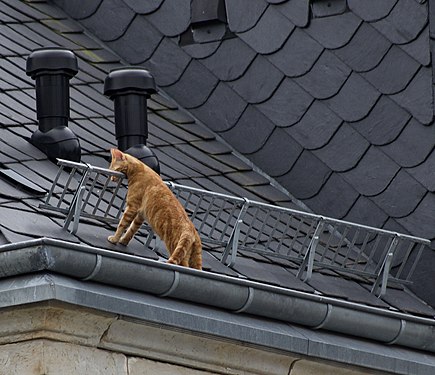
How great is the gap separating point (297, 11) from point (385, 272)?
7.55 ft

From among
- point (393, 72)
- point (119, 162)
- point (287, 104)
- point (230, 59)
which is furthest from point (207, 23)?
point (119, 162)

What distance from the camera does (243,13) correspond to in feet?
46.8

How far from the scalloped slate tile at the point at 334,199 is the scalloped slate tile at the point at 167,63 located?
149cm

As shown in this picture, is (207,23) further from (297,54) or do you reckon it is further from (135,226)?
(135,226)

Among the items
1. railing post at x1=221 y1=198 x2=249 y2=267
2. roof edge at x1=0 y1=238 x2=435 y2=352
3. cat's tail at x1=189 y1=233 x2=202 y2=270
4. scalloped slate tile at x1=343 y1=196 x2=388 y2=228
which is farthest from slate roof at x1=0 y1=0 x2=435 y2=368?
cat's tail at x1=189 y1=233 x2=202 y2=270

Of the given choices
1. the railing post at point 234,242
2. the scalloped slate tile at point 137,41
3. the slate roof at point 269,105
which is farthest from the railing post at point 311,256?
the scalloped slate tile at point 137,41

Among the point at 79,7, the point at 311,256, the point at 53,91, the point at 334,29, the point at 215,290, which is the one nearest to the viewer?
the point at 215,290

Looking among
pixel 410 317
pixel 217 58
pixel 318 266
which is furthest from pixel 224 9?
pixel 410 317

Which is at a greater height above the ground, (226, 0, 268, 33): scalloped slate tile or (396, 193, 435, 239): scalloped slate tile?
(226, 0, 268, 33): scalloped slate tile

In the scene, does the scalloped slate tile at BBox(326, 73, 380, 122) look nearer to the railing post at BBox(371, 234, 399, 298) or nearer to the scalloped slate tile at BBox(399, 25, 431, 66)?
the scalloped slate tile at BBox(399, 25, 431, 66)

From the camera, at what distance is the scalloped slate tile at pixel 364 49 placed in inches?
531

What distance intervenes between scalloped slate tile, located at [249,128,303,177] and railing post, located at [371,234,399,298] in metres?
1.56

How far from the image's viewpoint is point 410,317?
11.1 m

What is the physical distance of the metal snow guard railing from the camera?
11.2 m
